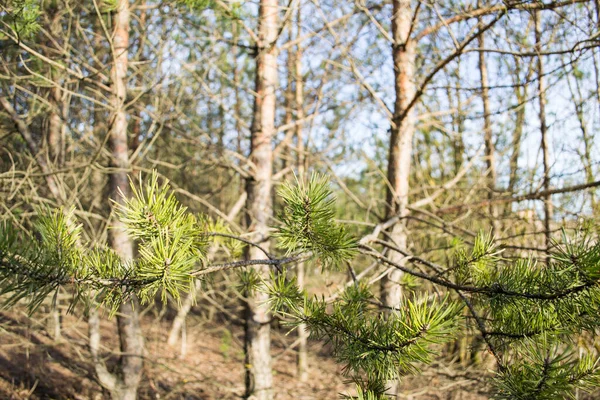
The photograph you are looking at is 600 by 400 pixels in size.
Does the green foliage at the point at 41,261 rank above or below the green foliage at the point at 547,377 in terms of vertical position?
above

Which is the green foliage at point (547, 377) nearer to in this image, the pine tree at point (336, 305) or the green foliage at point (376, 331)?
the pine tree at point (336, 305)

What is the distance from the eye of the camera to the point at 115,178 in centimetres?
354

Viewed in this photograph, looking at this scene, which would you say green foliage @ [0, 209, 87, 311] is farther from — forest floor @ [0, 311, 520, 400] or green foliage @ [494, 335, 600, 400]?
forest floor @ [0, 311, 520, 400]

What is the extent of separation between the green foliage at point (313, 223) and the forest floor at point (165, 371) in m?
1.96

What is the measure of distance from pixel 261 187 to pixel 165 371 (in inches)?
186

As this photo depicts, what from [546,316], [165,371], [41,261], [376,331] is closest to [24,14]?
[41,261]

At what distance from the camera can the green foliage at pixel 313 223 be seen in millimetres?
1229

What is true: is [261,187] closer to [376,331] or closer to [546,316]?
[376,331]

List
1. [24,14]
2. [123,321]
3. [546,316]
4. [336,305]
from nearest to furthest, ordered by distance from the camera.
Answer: [546,316] → [336,305] → [24,14] → [123,321]

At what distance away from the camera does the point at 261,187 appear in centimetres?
362

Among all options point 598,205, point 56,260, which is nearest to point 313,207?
point 56,260

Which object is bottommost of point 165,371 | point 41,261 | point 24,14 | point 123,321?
point 165,371

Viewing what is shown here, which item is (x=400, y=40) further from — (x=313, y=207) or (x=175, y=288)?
(x=175, y=288)

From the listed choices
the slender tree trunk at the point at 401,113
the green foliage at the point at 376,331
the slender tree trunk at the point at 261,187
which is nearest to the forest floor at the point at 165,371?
the slender tree trunk at the point at 261,187
